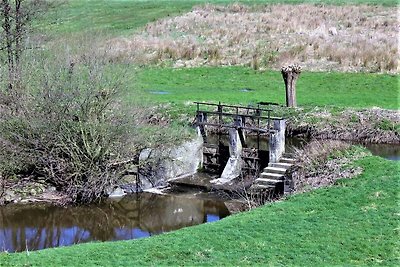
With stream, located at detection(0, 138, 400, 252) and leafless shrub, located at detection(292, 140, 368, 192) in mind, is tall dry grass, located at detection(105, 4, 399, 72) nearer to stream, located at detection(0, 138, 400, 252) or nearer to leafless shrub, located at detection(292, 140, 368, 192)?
stream, located at detection(0, 138, 400, 252)

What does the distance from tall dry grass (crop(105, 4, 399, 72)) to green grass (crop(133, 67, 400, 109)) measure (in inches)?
63.5

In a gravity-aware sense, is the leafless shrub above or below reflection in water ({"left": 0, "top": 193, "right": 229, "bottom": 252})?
above

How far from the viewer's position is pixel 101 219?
1067 inches

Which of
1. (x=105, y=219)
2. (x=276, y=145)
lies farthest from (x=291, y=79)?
(x=105, y=219)

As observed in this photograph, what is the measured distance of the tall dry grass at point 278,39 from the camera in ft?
165

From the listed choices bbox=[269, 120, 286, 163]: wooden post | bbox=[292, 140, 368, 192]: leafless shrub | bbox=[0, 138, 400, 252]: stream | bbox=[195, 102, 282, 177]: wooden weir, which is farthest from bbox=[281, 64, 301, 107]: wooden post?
bbox=[0, 138, 400, 252]: stream

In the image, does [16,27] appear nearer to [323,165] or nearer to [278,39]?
[323,165]

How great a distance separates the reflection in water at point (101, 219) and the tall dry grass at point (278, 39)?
18070mm

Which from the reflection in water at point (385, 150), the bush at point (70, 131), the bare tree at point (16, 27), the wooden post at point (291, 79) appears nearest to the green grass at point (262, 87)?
the wooden post at point (291, 79)

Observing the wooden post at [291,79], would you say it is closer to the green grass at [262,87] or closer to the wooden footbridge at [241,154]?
the green grass at [262,87]

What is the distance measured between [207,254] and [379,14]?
165 ft

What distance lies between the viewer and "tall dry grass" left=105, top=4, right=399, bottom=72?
1981 inches

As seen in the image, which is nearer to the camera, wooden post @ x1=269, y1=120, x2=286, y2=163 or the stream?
the stream

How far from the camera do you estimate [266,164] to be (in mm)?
32656
